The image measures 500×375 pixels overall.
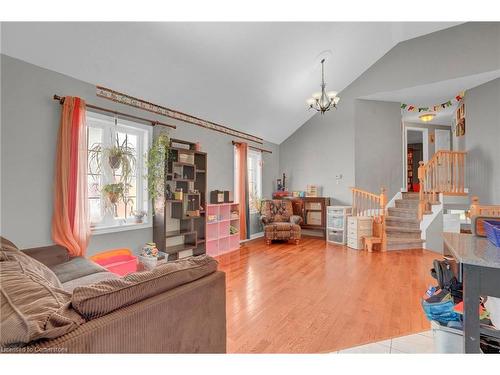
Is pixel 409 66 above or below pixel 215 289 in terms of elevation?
above

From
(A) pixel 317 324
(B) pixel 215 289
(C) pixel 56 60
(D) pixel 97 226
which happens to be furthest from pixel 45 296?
(C) pixel 56 60

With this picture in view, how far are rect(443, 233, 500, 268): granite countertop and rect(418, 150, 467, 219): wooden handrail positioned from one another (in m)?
4.55

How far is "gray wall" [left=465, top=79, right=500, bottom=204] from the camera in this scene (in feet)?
16.9

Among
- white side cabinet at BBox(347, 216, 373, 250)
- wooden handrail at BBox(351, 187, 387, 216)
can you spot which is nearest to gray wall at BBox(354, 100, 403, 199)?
wooden handrail at BBox(351, 187, 387, 216)

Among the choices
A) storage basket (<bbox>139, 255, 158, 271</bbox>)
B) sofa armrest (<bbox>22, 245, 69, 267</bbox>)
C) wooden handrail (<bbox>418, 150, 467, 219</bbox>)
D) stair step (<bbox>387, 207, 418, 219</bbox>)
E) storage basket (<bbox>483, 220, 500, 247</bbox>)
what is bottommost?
storage basket (<bbox>139, 255, 158, 271</bbox>)

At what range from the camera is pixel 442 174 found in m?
5.67

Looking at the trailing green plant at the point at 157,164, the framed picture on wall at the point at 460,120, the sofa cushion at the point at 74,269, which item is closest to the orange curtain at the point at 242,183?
the trailing green plant at the point at 157,164

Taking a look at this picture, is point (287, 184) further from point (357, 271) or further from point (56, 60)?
point (56, 60)

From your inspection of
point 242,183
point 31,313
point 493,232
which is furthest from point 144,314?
point 242,183

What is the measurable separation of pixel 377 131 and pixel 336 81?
5.78 feet

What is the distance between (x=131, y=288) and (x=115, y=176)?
269cm

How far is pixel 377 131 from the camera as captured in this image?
651cm

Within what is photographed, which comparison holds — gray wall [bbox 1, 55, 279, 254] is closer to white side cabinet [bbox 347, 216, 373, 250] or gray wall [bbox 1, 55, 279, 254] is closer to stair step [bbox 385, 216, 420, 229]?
white side cabinet [bbox 347, 216, 373, 250]

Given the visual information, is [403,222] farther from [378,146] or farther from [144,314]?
[144,314]
